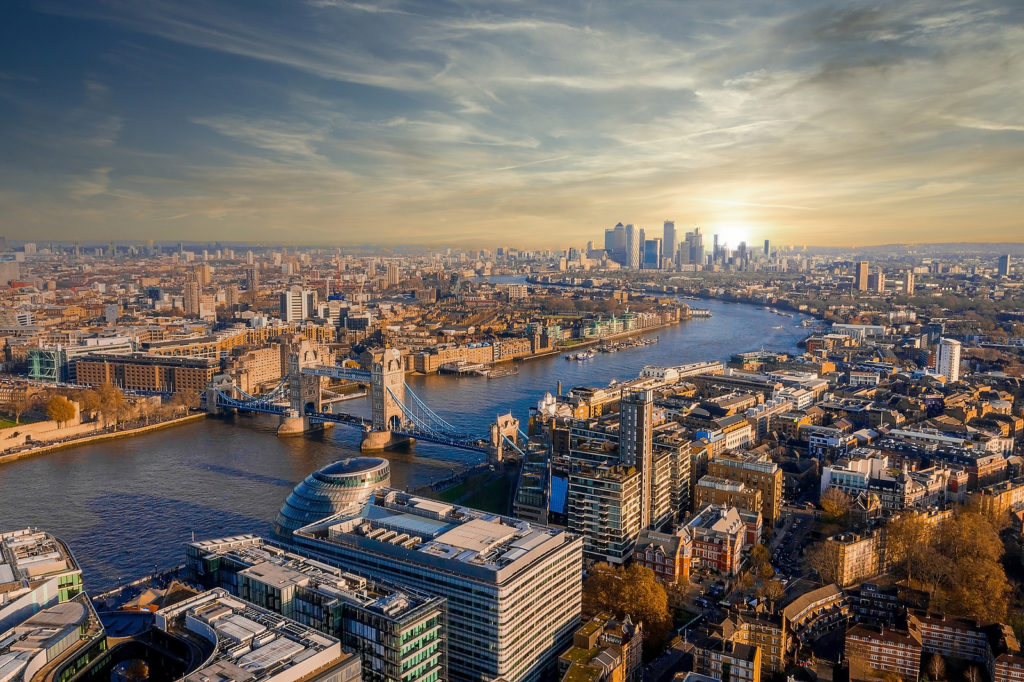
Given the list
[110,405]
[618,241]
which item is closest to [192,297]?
[110,405]

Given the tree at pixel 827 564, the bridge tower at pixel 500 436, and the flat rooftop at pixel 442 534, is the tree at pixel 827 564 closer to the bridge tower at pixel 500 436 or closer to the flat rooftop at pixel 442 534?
the flat rooftop at pixel 442 534

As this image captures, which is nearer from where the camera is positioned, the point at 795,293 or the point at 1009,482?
the point at 1009,482

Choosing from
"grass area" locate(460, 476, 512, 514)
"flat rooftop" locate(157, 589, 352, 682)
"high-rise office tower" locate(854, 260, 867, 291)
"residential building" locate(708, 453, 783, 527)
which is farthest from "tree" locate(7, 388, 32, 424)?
"high-rise office tower" locate(854, 260, 867, 291)

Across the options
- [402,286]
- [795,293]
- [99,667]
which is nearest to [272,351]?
[99,667]

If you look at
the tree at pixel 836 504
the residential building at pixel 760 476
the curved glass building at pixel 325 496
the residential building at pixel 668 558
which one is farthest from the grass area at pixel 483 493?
the tree at pixel 836 504

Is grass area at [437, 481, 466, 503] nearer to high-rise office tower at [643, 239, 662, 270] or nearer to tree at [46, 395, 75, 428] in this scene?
tree at [46, 395, 75, 428]

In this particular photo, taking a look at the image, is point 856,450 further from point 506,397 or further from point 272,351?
point 272,351
